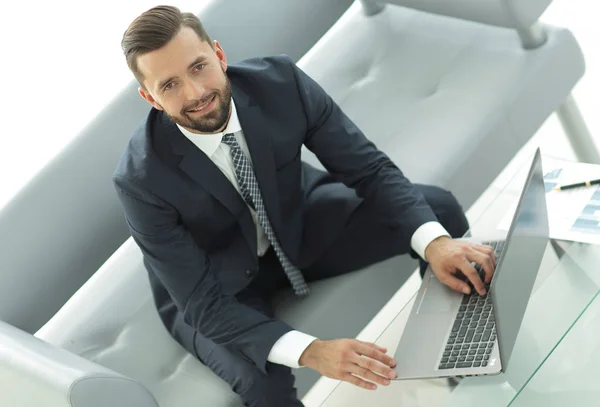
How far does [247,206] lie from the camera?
2.23m

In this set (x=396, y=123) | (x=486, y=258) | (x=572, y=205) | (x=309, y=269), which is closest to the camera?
(x=486, y=258)

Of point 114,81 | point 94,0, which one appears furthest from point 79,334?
point 94,0

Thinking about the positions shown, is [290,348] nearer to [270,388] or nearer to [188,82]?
[270,388]

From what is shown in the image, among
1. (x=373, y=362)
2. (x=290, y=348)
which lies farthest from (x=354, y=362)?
(x=290, y=348)

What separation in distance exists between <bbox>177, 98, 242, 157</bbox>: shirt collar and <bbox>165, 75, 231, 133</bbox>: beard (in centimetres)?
6

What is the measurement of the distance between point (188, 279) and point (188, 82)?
17.8 inches

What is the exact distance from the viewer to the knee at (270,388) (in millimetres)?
2125

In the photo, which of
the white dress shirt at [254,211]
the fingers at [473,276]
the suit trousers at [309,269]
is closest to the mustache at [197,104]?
the white dress shirt at [254,211]

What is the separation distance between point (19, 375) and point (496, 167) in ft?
4.58

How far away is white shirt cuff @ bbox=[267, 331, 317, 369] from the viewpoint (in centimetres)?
200

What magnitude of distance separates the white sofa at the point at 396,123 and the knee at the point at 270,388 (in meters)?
0.08

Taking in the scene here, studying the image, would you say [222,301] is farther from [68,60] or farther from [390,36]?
[68,60]

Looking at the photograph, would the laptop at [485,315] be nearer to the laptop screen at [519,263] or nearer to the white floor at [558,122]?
the laptop screen at [519,263]

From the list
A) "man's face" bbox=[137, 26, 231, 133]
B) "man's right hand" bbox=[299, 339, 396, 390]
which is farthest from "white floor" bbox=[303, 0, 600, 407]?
"man's face" bbox=[137, 26, 231, 133]
